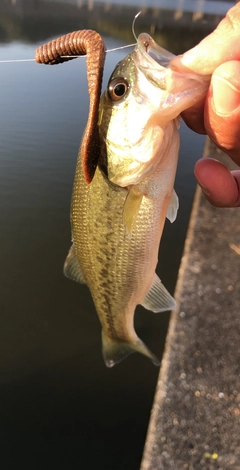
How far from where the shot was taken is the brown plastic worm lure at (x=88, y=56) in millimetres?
1322

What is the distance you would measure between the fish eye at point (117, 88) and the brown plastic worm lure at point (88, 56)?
172 millimetres

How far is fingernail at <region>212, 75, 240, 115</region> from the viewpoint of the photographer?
128cm

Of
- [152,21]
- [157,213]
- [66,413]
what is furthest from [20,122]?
[152,21]

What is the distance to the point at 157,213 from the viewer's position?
1.74 m

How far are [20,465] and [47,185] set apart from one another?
4133 mm

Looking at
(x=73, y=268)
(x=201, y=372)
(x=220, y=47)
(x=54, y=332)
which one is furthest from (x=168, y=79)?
(x=54, y=332)

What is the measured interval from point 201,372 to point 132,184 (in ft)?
5.99

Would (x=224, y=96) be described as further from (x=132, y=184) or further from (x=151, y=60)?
(x=132, y=184)

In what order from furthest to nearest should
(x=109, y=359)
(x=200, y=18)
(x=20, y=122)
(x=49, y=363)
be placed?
(x=200, y=18)
(x=20, y=122)
(x=49, y=363)
(x=109, y=359)

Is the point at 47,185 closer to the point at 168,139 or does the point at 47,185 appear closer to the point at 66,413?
the point at 66,413

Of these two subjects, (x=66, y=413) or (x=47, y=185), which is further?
(x=47, y=185)

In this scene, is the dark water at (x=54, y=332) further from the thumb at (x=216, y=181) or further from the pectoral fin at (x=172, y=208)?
the pectoral fin at (x=172, y=208)

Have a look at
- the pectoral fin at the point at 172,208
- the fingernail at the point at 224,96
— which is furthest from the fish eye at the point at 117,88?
the pectoral fin at the point at 172,208

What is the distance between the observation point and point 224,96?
1310 millimetres
